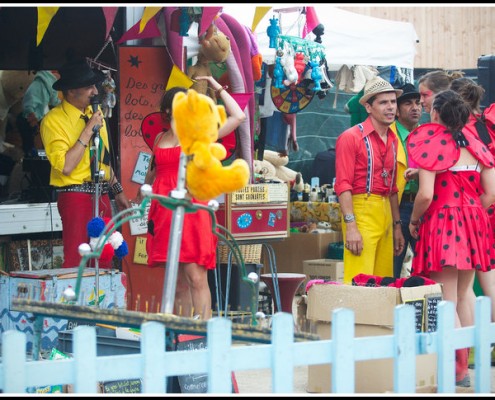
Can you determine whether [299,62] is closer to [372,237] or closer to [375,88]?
[375,88]

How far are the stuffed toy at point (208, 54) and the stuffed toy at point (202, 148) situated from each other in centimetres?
301

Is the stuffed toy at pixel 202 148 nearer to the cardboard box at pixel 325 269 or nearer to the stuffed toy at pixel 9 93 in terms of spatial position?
the stuffed toy at pixel 9 93

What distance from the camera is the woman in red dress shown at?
5.07m

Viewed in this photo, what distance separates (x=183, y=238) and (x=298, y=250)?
4.81 m

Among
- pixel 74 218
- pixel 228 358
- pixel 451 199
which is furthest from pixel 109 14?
pixel 228 358

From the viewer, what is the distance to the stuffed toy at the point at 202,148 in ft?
10.3

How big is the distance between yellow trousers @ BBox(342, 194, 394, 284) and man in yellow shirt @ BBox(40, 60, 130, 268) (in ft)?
5.31

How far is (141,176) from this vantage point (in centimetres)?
636

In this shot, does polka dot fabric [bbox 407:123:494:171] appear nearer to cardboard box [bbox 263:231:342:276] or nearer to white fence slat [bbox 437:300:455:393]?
white fence slat [bbox 437:300:455:393]

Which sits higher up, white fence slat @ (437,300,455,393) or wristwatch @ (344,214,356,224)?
wristwatch @ (344,214,356,224)

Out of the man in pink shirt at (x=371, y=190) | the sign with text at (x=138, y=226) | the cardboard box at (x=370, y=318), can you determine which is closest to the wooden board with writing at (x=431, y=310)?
the cardboard box at (x=370, y=318)

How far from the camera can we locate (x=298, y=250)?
9.76m

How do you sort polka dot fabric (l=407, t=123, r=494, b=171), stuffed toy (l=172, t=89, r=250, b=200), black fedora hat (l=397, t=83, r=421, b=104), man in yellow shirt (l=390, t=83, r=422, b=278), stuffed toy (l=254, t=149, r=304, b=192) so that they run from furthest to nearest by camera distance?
stuffed toy (l=254, t=149, r=304, b=192) < black fedora hat (l=397, t=83, r=421, b=104) < man in yellow shirt (l=390, t=83, r=422, b=278) < polka dot fabric (l=407, t=123, r=494, b=171) < stuffed toy (l=172, t=89, r=250, b=200)

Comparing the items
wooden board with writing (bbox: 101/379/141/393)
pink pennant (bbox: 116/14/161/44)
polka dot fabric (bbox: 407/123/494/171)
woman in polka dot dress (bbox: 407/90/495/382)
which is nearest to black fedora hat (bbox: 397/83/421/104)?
woman in polka dot dress (bbox: 407/90/495/382)
